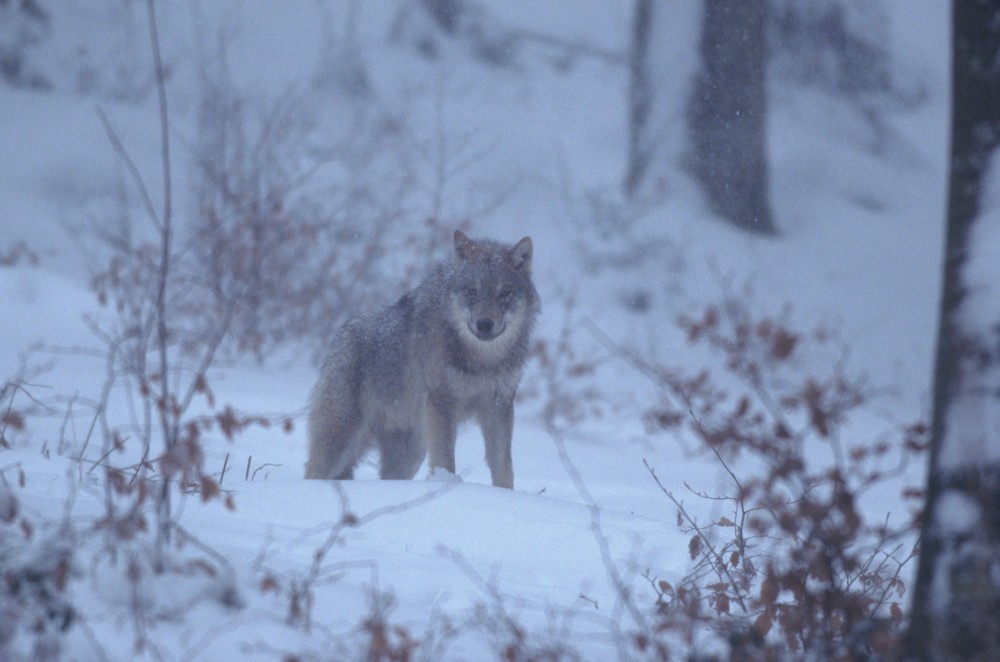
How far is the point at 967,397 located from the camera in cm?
221

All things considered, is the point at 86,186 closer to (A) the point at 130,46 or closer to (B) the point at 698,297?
(A) the point at 130,46

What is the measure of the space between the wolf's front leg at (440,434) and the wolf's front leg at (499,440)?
0.26 metres

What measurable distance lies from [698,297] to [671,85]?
4761 mm

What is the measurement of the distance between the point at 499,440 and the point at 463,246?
1289 mm

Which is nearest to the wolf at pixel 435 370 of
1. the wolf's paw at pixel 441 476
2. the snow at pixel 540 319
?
the wolf's paw at pixel 441 476

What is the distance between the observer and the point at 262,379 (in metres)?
9.52

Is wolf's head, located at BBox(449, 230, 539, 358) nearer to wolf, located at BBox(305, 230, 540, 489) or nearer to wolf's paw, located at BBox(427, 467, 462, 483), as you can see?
wolf, located at BBox(305, 230, 540, 489)

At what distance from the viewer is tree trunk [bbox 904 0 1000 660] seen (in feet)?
6.94

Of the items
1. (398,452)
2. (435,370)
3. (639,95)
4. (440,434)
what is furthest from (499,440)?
(639,95)

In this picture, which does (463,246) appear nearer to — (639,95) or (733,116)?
(733,116)

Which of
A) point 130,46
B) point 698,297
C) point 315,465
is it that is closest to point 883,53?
point 698,297

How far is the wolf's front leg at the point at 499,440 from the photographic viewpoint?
5.84 meters

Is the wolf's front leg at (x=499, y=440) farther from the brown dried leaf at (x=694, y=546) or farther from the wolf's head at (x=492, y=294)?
the brown dried leaf at (x=694, y=546)

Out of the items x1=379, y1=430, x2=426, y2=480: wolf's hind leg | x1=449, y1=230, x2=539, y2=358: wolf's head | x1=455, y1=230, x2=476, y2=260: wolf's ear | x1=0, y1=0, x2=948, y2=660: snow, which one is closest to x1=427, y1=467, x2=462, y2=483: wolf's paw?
x1=0, y1=0, x2=948, y2=660: snow
